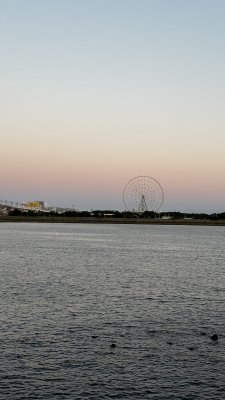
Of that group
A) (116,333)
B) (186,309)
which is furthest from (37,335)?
(186,309)

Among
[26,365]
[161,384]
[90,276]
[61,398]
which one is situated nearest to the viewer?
[61,398]

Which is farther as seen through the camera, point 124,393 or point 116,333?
point 116,333

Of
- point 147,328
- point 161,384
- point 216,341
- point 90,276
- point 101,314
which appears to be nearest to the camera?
point 161,384

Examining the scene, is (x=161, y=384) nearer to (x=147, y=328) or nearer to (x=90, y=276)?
(x=147, y=328)

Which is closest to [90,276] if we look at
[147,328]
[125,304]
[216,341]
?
[125,304]

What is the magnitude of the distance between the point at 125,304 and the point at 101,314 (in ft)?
15.5

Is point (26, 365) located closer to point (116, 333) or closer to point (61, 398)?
point (61, 398)

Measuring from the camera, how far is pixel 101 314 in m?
40.0

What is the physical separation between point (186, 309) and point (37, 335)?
15302 millimetres

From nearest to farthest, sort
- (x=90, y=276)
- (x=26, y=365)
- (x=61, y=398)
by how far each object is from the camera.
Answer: (x=61, y=398), (x=26, y=365), (x=90, y=276)

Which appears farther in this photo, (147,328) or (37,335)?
(147,328)

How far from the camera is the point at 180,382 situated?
2542 cm

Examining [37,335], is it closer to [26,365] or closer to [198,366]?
[26,365]

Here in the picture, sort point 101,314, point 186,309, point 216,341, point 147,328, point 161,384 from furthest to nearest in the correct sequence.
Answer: point 186,309 < point 101,314 < point 147,328 < point 216,341 < point 161,384
